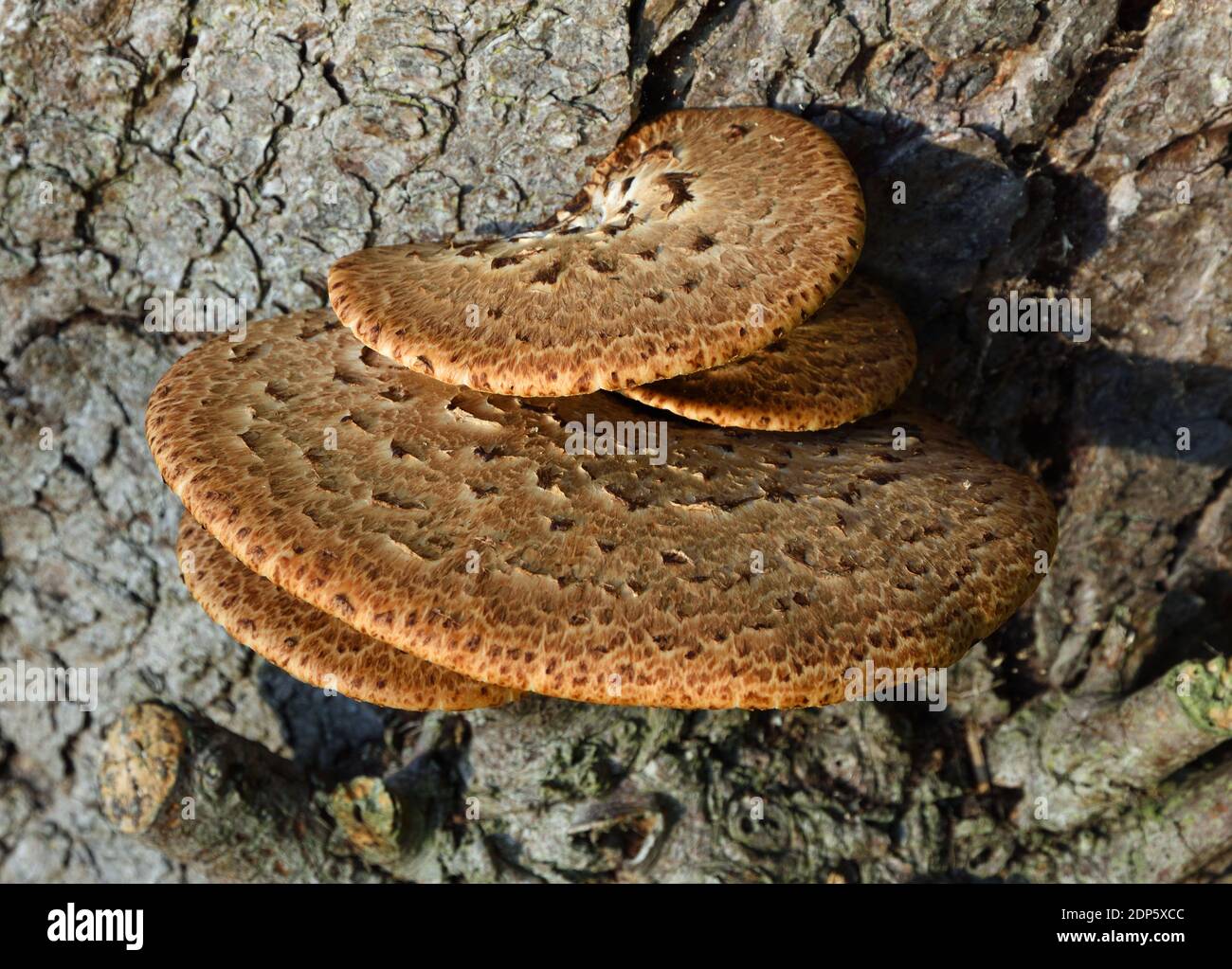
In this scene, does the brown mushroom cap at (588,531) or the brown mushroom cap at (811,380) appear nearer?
the brown mushroom cap at (588,531)

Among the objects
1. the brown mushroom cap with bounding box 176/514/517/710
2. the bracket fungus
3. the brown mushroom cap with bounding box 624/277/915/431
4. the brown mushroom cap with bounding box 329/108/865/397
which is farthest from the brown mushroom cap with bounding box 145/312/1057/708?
the brown mushroom cap with bounding box 176/514/517/710

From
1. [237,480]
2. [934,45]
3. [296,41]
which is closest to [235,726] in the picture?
[237,480]

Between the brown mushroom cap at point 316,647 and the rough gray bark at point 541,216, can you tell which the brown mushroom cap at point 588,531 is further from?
the rough gray bark at point 541,216

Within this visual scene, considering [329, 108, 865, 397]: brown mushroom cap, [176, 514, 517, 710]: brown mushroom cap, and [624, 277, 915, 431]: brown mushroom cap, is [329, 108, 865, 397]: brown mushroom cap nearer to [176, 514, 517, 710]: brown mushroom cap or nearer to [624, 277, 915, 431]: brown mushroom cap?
[624, 277, 915, 431]: brown mushroom cap

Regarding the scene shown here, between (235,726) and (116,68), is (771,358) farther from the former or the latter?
(235,726)

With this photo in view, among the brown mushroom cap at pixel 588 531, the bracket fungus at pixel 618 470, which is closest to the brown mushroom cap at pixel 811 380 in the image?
the bracket fungus at pixel 618 470

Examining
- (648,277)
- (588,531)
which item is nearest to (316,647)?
(588,531)

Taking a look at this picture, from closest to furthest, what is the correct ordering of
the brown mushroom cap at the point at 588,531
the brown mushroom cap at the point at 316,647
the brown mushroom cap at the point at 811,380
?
the brown mushroom cap at the point at 588,531 < the brown mushroom cap at the point at 811,380 < the brown mushroom cap at the point at 316,647
